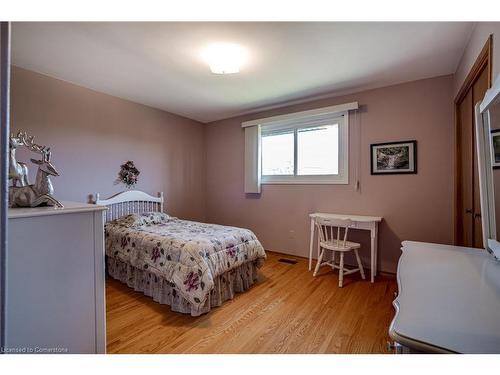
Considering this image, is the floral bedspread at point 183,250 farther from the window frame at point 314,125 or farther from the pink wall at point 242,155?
the window frame at point 314,125

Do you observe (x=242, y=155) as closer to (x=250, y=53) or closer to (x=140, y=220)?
(x=140, y=220)

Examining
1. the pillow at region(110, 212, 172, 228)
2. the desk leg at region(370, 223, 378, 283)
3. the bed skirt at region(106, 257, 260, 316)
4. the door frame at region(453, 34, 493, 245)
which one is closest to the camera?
the door frame at region(453, 34, 493, 245)

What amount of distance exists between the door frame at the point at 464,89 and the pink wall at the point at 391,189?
0.30ft

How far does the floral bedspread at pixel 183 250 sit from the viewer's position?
6.65ft

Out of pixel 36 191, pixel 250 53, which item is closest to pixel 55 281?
pixel 36 191

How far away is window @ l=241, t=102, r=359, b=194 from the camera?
3.28 meters

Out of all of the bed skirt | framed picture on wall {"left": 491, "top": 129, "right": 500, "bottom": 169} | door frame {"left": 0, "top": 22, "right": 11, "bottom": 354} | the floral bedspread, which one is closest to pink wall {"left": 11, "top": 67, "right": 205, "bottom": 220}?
the floral bedspread

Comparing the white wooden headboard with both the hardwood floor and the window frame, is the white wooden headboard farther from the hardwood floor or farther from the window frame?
the window frame

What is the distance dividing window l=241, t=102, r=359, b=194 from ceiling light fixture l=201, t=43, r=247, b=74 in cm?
153

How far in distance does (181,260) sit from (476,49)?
2.92m

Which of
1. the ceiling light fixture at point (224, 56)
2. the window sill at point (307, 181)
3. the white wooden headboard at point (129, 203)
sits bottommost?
the white wooden headboard at point (129, 203)

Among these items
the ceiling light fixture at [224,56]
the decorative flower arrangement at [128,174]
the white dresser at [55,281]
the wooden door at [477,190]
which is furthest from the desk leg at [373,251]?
the decorative flower arrangement at [128,174]

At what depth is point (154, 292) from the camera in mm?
2363
